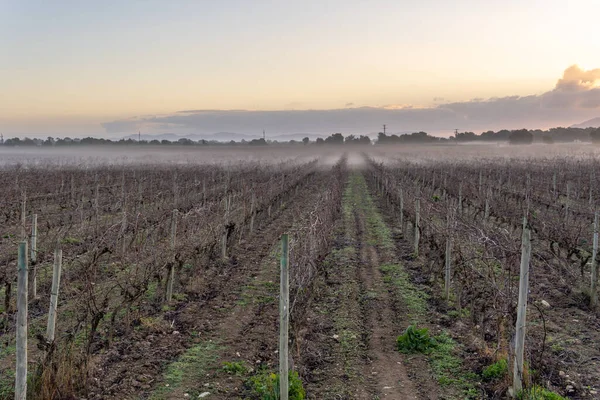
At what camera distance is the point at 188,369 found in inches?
234

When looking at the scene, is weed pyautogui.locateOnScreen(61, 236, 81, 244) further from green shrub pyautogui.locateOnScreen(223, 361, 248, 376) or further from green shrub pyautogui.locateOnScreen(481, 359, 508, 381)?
green shrub pyautogui.locateOnScreen(481, 359, 508, 381)

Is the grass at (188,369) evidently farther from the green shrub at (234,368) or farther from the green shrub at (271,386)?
the green shrub at (271,386)

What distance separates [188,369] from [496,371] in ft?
11.9

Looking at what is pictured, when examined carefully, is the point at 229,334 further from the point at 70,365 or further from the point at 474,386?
the point at 474,386

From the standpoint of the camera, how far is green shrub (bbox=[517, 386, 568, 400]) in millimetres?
4980

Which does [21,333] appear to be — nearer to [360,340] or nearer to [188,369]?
[188,369]

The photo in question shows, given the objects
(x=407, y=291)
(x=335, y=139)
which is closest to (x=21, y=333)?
(x=407, y=291)

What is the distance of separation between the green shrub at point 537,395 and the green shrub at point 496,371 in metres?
0.49

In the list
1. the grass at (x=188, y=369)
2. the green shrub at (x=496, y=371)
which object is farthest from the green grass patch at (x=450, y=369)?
the grass at (x=188, y=369)

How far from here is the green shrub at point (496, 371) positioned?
5.62 meters

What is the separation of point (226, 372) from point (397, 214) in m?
13.5

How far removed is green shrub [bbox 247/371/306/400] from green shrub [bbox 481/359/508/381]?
2183 millimetres

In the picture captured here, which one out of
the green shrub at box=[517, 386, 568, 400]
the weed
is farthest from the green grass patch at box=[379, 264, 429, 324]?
the weed

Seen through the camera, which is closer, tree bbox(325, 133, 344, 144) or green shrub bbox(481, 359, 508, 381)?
green shrub bbox(481, 359, 508, 381)
